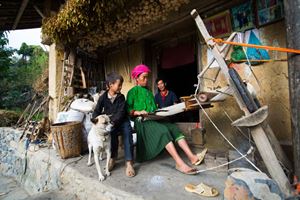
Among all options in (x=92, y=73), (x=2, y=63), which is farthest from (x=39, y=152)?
(x=2, y=63)

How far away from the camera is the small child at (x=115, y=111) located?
2969mm

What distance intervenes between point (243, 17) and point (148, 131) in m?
2.26

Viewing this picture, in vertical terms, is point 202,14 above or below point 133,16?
below

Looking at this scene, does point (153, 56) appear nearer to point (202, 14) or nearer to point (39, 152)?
point (202, 14)

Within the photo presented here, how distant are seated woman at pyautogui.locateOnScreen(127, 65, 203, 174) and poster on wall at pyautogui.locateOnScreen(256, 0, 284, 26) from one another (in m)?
1.79

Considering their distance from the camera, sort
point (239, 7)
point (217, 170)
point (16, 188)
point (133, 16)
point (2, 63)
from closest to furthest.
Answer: point (217, 170)
point (239, 7)
point (133, 16)
point (16, 188)
point (2, 63)

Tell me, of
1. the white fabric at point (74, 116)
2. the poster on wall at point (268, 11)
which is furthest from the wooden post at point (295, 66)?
the white fabric at point (74, 116)

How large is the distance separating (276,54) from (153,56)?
3.26 metres

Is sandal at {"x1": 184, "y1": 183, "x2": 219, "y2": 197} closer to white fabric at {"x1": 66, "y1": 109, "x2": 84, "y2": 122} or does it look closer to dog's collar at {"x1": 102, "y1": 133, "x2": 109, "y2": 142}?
dog's collar at {"x1": 102, "y1": 133, "x2": 109, "y2": 142}

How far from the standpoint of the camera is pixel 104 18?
→ 14.6 ft

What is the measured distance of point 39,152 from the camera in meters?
4.48

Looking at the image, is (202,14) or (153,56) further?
(153,56)

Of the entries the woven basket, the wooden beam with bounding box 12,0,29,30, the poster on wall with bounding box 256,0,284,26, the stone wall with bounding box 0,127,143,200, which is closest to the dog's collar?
the stone wall with bounding box 0,127,143,200

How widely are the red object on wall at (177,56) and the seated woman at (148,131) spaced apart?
89.1 inches
